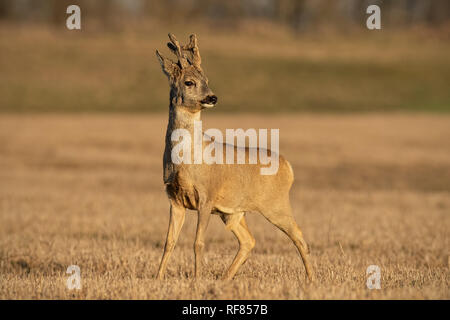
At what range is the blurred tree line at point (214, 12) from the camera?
84562mm

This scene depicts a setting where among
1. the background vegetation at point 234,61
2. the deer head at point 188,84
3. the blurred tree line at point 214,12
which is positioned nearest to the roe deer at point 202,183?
the deer head at point 188,84

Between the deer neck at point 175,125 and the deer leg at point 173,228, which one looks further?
the deer leg at point 173,228

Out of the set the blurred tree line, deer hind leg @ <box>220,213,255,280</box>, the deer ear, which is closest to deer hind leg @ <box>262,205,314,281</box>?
deer hind leg @ <box>220,213,255,280</box>

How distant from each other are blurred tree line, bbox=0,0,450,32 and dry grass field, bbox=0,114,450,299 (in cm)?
5185

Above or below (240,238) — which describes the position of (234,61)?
above

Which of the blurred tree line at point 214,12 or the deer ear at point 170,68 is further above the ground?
the blurred tree line at point 214,12

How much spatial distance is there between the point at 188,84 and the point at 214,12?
9095 centimetres

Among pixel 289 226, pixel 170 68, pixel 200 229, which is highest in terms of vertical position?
pixel 170 68

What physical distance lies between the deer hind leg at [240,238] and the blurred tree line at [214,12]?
7195 centimetres

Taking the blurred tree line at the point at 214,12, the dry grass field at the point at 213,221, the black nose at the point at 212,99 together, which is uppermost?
the blurred tree line at the point at 214,12

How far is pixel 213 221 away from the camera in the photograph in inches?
593

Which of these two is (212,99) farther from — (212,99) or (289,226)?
(289,226)

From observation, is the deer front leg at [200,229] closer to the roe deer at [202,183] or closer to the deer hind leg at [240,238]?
the roe deer at [202,183]

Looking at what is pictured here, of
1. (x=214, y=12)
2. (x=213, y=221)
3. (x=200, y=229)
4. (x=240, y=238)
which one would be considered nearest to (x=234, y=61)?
(x=214, y=12)
